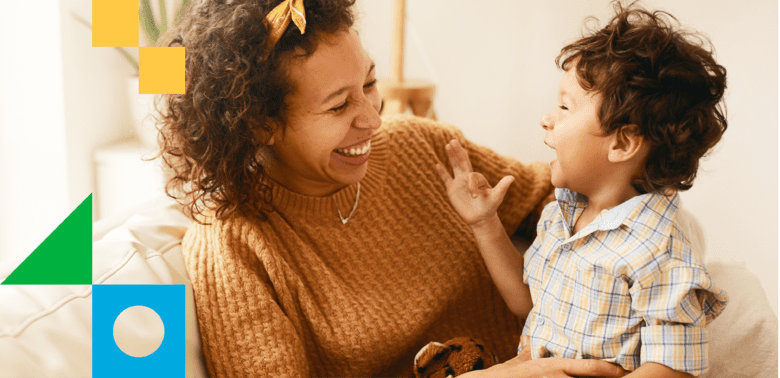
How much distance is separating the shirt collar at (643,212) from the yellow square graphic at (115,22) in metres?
0.80

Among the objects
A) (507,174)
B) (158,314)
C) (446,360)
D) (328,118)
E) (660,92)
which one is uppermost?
(660,92)

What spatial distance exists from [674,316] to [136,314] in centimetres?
83

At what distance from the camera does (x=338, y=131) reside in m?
1.11

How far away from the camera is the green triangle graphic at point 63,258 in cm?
93

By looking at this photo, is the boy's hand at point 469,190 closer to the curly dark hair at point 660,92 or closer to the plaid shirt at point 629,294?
the plaid shirt at point 629,294

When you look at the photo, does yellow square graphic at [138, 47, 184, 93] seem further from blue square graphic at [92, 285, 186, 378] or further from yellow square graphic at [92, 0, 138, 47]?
blue square graphic at [92, 285, 186, 378]

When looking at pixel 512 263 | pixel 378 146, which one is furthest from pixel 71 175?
pixel 512 263

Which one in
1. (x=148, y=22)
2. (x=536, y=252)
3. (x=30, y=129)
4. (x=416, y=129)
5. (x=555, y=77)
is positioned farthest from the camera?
(x=555, y=77)

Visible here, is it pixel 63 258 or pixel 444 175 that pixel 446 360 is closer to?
pixel 444 175

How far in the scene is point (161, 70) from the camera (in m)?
0.97

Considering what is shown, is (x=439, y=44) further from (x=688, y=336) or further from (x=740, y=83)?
(x=688, y=336)

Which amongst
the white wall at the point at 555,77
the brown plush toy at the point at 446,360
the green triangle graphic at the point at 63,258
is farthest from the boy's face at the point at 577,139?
the white wall at the point at 555,77

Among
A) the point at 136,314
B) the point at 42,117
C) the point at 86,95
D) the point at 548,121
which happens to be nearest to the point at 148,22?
Answer: the point at 86,95

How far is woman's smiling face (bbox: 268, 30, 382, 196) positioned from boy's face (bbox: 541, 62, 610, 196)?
33 centimetres
